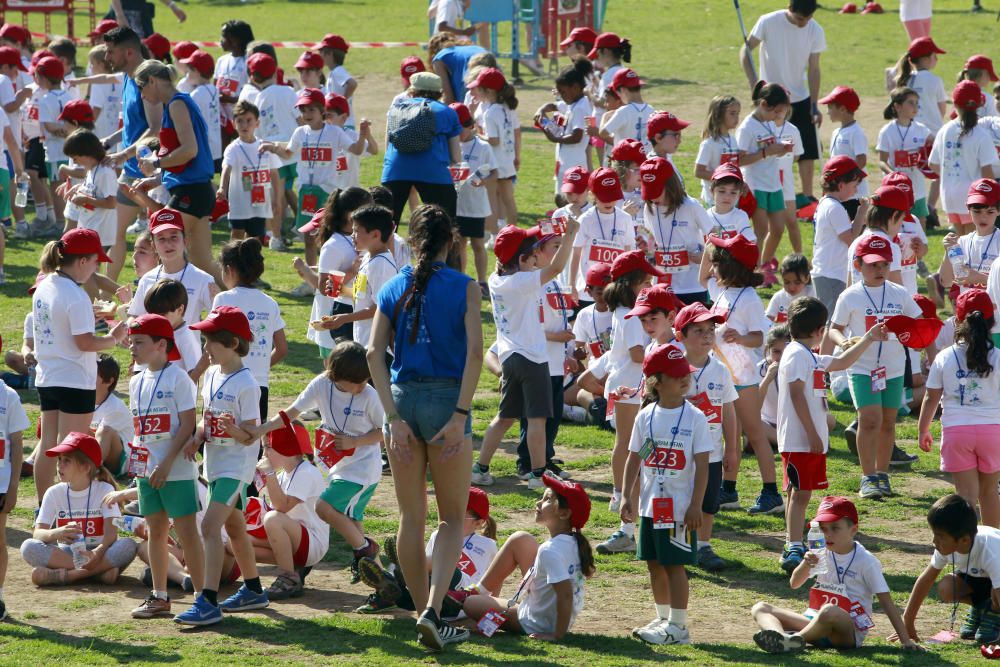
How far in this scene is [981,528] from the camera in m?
8.18

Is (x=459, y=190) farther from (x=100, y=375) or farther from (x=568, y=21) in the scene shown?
(x=568, y=21)

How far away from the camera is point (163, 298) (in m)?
9.20

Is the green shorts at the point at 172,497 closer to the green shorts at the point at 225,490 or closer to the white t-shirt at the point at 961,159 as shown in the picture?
the green shorts at the point at 225,490

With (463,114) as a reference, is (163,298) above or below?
below

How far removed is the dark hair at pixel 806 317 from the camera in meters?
9.12

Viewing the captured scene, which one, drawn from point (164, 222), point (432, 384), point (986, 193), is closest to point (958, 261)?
point (986, 193)

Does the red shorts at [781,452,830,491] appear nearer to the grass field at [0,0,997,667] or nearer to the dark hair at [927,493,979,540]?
the grass field at [0,0,997,667]

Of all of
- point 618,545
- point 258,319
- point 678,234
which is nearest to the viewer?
point 618,545

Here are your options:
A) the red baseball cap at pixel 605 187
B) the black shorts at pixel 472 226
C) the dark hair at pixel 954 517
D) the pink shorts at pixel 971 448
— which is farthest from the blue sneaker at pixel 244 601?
the black shorts at pixel 472 226

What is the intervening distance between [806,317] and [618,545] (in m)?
1.84

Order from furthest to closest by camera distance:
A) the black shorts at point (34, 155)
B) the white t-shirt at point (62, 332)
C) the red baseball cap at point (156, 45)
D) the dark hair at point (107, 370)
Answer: the red baseball cap at point (156, 45), the black shorts at point (34, 155), the dark hair at point (107, 370), the white t-shirt at point (62, 332)

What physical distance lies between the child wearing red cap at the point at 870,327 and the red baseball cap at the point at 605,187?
2.20 meters

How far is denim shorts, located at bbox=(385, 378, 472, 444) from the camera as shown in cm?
739

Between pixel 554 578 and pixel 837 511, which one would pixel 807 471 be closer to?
pixel 837 511
